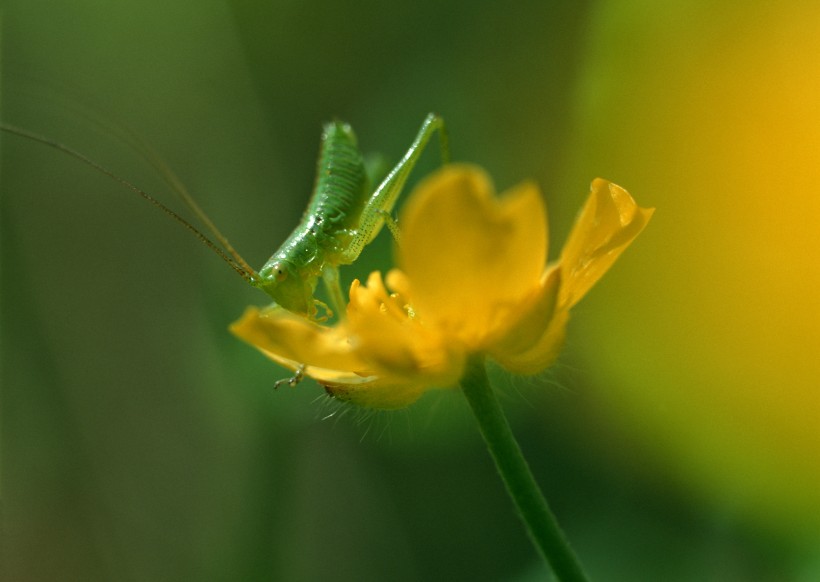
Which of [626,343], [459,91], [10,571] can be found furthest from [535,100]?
[10,571]

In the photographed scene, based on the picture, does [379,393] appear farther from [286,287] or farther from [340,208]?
[340,208]

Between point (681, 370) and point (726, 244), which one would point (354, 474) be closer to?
point (681, 370)


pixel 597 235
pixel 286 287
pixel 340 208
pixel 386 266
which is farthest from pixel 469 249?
pixel 386 266

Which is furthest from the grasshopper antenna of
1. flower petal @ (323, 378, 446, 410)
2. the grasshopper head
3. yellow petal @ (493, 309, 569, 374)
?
yellow petal @ (493, 309, 569, 374)

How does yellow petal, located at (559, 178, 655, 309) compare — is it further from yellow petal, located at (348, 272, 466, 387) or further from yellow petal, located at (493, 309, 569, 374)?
yellow petal, located at (348, 272, 466, 387)

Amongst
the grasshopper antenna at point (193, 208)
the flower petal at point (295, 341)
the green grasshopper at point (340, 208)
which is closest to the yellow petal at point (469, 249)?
the flower petal at point (295, 341)

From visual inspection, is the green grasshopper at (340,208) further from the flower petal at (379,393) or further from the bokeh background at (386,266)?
the flower petal at (379,393)
